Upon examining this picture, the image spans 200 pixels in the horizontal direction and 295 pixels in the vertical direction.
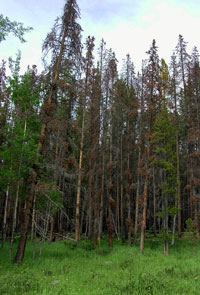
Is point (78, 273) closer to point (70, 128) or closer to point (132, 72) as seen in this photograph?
point (70, 128)

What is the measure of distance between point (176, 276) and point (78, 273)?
3641mm

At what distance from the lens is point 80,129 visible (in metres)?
12.3

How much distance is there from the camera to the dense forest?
11.0 meters

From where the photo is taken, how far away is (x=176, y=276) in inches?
341

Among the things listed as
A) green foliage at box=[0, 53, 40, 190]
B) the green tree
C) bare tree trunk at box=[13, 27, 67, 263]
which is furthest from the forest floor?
the green tree

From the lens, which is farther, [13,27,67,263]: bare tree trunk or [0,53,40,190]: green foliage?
[0,53,40,190]: green foliage

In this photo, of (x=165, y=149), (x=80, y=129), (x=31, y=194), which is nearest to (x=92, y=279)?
(x=31, y=194)

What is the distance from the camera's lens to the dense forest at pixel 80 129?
11039 mm

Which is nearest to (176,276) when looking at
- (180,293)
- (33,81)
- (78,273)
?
(180,293)

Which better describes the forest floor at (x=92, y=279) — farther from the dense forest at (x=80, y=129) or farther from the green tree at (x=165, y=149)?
the green tree at (x=165, y=149)

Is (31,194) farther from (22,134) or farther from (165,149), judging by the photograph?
(165,149)

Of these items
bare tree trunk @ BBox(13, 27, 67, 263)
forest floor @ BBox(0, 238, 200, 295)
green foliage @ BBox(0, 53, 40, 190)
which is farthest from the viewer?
green foliage @ BBox(0, 53, 40, 190)

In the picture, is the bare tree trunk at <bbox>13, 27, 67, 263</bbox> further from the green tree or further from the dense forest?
the green tree

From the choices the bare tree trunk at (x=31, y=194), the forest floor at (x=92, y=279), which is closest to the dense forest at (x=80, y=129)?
the bare tree trunk at (x=31, y=194)
